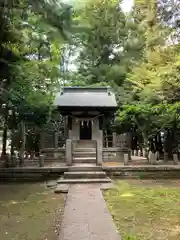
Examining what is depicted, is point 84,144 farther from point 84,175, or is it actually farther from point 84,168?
point 84,175

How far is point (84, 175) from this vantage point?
450 inches

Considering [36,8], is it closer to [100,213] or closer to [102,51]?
[100,213]

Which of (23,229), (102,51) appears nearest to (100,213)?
(23,229)

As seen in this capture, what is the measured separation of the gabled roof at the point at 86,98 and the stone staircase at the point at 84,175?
5.29 meters

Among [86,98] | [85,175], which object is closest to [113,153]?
[86,98]

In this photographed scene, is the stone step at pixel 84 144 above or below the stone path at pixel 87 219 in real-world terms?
above

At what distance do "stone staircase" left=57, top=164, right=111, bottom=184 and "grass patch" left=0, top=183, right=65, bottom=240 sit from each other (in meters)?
1.07

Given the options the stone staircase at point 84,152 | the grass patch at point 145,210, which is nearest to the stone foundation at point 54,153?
the stone staircase at point 84,152

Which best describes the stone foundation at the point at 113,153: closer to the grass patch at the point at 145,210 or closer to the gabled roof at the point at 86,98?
the gabled roof at the point at 86,98

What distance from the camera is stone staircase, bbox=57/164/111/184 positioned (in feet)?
35.6

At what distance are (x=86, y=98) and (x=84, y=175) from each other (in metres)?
7.59

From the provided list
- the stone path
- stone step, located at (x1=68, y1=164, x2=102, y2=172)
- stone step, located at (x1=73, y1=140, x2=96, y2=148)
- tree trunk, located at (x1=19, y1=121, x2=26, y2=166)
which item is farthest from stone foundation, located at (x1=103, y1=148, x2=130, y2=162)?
the stone path

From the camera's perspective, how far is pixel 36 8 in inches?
167

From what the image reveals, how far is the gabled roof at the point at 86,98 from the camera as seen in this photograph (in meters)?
17.0
